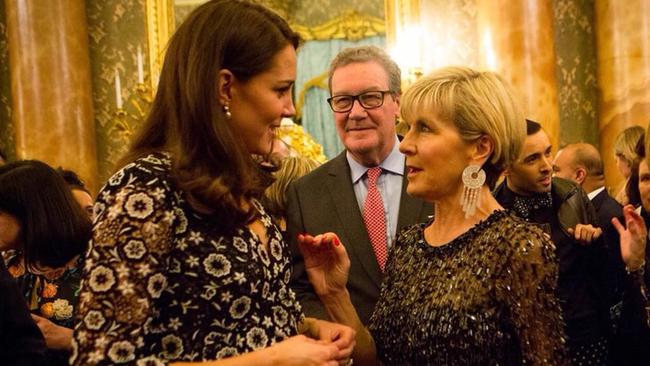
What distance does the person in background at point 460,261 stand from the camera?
1.84 metres

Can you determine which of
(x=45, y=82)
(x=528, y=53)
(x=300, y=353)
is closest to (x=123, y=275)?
(x=300, y=353)

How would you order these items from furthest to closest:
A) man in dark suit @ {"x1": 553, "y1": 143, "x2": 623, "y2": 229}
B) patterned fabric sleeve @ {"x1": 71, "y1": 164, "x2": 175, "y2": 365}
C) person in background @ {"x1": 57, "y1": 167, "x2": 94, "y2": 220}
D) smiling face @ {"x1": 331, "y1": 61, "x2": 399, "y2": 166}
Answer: man in dark suit @ {"x1": 553, "y1": 143, "x2": 623, "y2": 229} → person in background @ {"x1": 57, "y1": 167, "x2": 94, "y2": 220} → smiling face @ {"x1": 331, "y1": 61, "x2": 399, "y2": 166} → patterned fabric sleeve @ {"x1": 71, "y1": 164, "x2": 175, "y2": 365}

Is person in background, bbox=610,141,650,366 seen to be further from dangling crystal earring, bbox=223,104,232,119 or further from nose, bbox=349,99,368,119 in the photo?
dangling crystal earring, bbox=223,104,232,119

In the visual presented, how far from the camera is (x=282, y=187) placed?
3156 mm

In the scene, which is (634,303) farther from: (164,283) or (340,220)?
(164,283)

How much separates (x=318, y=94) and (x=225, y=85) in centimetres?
441

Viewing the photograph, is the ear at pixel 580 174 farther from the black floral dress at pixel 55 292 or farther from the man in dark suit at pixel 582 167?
the black floral dress at pixel 55 292

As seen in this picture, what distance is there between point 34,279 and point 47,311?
147mm

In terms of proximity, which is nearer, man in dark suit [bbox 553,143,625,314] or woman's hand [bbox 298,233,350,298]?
woman's hand [bbox 298,233,350,298]

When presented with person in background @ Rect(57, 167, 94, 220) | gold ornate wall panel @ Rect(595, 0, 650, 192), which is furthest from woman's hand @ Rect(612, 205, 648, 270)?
gold ornate wall panel @ Rect(595, 0, 650, 192)

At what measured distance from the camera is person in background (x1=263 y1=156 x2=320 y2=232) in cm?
302

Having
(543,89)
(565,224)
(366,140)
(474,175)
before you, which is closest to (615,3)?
(543,89)

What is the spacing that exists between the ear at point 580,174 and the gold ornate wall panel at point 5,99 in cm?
441

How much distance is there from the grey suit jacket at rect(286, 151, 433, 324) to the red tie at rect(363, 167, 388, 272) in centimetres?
2
